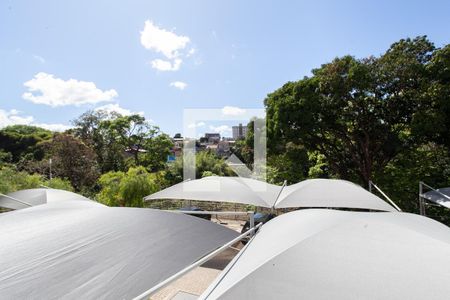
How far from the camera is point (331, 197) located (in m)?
4.88

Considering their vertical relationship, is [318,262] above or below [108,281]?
above

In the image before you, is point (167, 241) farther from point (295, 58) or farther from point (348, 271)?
point (295, 58)

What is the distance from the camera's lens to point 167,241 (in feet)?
6.61

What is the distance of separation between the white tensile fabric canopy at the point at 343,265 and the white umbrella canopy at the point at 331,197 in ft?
9.03

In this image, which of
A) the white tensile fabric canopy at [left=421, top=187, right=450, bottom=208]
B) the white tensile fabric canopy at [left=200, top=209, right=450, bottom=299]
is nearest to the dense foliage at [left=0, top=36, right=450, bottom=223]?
the white tensile fabric canopy at [left=421, top=187, right=450, bottom=208]

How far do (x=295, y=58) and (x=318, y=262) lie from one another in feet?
28.2

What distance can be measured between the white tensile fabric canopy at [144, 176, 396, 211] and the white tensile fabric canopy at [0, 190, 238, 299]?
2.68 meters

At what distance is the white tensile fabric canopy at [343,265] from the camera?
3.74 ft

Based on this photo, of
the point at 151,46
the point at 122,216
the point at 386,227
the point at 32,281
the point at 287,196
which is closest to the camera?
the point at 32,281

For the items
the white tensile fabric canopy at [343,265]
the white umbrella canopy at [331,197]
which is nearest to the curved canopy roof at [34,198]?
the white umbrella canopy at [331,197]

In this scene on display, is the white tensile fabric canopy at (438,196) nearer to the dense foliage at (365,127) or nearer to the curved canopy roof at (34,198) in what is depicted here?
the dense foliage at (365,127)

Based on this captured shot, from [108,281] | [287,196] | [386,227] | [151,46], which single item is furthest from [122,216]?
[151,46]

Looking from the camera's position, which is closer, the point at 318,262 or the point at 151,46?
the point at 318,262

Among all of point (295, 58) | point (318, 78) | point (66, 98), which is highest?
point (66, 98)
